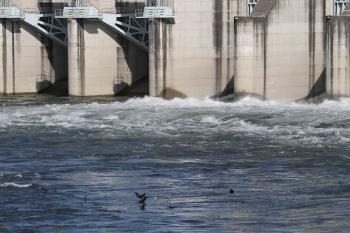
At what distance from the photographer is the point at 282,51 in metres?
52.4

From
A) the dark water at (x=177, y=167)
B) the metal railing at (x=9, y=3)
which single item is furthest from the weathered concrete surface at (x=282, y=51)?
the metal railing at (x=9, y=3)

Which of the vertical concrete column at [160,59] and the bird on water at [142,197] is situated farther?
the vertical concrete column at [160,59]

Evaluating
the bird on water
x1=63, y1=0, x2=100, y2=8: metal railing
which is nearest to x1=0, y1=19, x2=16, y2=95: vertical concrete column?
x1=63, y1=0, x2=100, y2=8: metal railing

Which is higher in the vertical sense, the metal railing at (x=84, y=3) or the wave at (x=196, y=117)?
the metal railing at (x=84, y=3)

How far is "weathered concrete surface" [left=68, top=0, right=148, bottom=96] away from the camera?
2408 inches

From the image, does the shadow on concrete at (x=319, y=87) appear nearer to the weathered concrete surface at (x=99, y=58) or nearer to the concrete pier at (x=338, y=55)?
the concrete pier at (x=338, y=55)

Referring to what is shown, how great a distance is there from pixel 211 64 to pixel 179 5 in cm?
346

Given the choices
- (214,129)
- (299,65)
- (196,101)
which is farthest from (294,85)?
(214,129)

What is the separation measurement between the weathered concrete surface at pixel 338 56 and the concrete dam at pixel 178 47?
4 cm

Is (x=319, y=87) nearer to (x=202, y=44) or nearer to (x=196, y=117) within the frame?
(x=202, y=44)

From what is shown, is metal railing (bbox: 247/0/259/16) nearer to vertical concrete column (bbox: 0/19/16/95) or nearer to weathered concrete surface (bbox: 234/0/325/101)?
weathered concrete surface (bbox: 234/0/325/101)

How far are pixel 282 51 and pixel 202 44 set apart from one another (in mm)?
6008

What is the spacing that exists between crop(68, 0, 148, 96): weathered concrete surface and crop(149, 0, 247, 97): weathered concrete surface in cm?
581

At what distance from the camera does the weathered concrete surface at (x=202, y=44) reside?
57000 mm
